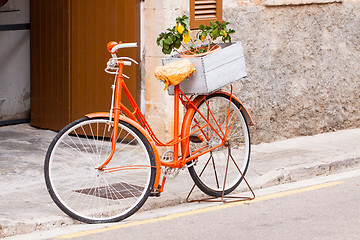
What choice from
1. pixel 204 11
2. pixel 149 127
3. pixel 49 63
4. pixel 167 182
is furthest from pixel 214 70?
pixel 49 63

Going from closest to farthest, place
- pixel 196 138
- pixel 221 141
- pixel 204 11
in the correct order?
1. pixel 196 138
2. pixel 221 141
3. pixel 204 11

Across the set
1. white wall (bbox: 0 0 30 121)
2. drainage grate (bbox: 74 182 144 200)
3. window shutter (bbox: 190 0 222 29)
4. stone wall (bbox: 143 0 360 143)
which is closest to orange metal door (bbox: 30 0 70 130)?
white wall (bbox: 0 0 30 121)

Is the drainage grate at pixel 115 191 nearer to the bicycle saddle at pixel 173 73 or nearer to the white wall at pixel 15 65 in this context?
the bicycle saddle at pixel 173 73

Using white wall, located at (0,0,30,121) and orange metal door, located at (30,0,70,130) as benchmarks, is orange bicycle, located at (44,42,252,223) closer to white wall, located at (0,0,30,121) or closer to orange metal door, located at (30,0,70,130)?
orange metal door, located at (30,0,70,130)

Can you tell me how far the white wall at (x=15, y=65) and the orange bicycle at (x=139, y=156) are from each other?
2.71 meters

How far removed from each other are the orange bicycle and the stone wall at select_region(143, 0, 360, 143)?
4.92 feet

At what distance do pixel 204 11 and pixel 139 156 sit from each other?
2973mm

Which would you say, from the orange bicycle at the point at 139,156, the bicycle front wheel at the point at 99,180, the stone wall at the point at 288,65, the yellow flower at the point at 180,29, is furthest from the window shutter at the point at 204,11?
the yellow flower at the point at 180,29

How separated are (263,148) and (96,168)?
3.61m

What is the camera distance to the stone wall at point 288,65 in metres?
Answer: 8.70

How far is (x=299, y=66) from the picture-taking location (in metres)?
9.95

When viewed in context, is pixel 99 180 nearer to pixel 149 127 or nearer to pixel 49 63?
pixel 149 127

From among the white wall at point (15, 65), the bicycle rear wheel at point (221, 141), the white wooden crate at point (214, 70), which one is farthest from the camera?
the white wall at point (15, 65)

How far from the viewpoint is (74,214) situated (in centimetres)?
601
